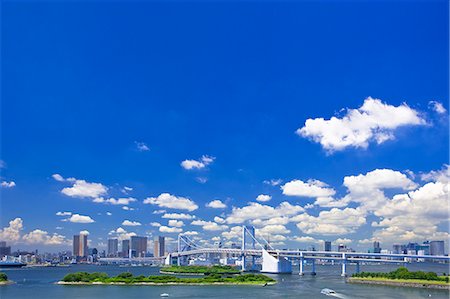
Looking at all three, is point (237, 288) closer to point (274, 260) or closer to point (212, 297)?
point (212, 297)

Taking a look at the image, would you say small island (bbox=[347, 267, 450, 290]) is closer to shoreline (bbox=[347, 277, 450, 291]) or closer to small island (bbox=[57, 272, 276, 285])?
shoreline (bbox=[347, 277, 450, 291])

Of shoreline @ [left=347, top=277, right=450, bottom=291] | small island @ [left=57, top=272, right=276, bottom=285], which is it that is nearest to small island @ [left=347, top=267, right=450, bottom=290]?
shoreline @ [left=347, top=277, right=450, bottom=291]

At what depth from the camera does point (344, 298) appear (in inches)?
813

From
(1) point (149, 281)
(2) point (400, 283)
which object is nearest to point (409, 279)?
(2) point (400, 283)

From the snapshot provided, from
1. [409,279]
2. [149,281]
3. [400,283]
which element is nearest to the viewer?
[400,283]

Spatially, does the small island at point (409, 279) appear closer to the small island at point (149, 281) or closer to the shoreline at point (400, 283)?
the shoreline at point (400, 283)

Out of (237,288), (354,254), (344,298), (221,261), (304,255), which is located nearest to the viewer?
(344,298)

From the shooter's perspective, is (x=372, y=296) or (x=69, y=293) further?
(x=69, y=293)

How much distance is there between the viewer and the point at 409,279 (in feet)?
91.8

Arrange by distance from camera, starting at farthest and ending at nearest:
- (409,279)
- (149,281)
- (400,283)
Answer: (149,281) < (409,279) < (400,283)

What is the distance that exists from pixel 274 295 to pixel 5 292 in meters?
13.4

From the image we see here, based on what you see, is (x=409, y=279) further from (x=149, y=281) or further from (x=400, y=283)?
(x=149, y=281)

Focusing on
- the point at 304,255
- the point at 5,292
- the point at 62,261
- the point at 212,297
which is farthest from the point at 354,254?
the point at 62,261

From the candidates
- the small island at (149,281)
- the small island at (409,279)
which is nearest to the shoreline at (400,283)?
the small island at (409,279)
